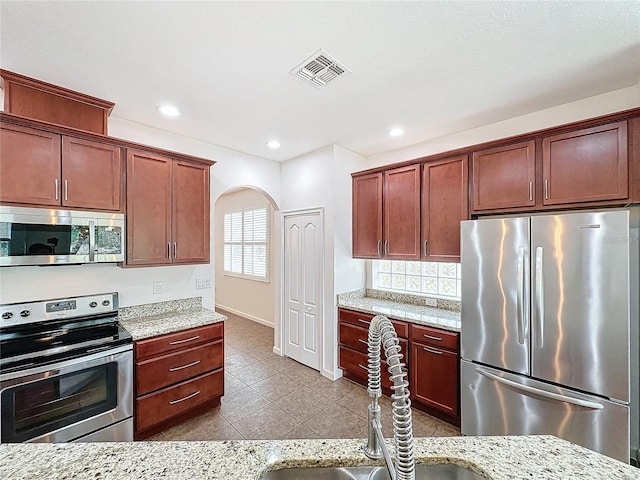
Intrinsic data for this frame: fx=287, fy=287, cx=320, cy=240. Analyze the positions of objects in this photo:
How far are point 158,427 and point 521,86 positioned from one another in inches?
161

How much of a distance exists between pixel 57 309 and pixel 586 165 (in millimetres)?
4336

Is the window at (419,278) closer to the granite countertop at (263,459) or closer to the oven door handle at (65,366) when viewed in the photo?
Result: the granite countertop at (263,459)

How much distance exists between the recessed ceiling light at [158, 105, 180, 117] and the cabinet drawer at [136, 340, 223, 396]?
218 cm

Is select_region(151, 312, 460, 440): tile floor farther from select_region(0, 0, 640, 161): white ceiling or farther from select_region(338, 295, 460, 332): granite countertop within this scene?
select_region(0, 0, 640, 161): white ceiling

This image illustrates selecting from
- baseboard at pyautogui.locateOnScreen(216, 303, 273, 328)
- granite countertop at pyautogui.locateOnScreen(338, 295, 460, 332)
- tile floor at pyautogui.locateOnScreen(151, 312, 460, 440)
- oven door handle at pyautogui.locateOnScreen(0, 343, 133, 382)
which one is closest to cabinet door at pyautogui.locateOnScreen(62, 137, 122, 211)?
oven door handle at pyautogui.locateOnScreen(0, 343, 133, 382)

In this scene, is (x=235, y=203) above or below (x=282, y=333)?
above

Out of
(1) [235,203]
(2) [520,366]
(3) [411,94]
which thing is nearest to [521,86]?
(3) [411,94]

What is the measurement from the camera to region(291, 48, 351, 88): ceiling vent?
6.20 ft

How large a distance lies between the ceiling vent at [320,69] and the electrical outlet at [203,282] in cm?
240

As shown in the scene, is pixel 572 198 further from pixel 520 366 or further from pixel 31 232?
pixel 31 232

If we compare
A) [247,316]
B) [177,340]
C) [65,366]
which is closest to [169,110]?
[177,340]

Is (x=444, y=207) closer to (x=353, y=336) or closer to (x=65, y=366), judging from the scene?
(x=353, y=336)

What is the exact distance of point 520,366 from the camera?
2156 mm

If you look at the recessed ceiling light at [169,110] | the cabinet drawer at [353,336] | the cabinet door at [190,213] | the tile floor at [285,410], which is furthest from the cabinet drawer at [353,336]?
the recessed ceiling light at [169,110]
